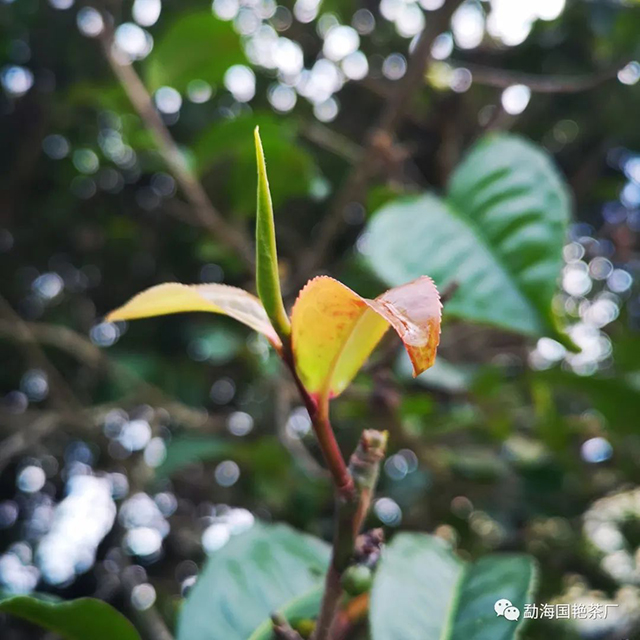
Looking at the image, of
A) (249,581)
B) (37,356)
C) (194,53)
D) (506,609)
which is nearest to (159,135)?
(194,53)

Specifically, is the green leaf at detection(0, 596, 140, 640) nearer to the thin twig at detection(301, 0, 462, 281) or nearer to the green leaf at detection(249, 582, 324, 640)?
the green leaf at detection(249, 582, 324, 640)

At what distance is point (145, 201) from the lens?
136cm

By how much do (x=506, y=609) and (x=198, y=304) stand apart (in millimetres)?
243

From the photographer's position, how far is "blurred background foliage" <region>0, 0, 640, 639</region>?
0.84 metres

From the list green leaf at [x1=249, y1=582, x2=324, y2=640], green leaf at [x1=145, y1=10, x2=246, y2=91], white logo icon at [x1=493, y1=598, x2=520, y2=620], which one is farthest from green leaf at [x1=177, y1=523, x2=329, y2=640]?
green leaf at [x1=145, y1=10, x2=246, y2=91]

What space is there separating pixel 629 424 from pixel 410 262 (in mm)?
366

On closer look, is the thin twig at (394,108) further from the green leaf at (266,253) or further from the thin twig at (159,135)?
the green leaf at (266,253)

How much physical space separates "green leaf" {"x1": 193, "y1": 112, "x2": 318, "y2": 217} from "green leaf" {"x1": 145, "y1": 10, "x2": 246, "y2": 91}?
7 centimetres

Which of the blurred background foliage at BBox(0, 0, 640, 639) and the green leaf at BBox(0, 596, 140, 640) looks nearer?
the green leaf at BBox(0, 596, 140, 640)

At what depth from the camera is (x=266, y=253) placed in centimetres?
24

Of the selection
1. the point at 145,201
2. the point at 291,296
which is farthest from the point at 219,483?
the point at 145,201

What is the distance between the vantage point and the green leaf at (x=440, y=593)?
1.19ft

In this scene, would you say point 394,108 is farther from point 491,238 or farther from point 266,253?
point 266,253

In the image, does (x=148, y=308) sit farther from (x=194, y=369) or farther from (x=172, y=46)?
(x=194, y=369)
